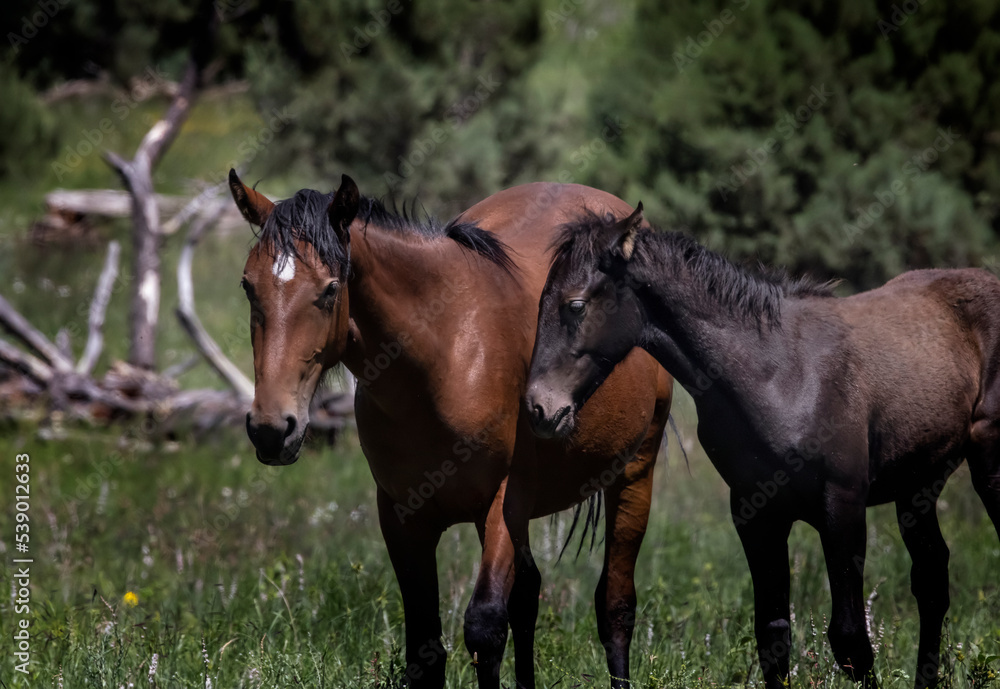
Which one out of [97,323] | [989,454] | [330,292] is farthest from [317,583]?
[97,323]

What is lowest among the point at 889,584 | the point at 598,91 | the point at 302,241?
the point at 889,584

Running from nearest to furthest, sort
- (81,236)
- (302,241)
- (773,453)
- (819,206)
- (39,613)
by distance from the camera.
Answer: (302,241) → (773,453) → (39,613) → (819,206) → (81,236)

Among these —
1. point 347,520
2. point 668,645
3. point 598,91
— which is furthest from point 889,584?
point 598,91

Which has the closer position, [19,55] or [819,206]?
[819,206]

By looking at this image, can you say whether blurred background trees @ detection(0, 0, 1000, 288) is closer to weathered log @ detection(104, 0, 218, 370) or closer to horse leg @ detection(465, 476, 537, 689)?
weathered log @ detection(104, 0, 218, 370)

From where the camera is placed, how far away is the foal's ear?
310 cm

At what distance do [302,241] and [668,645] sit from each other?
2797 mm

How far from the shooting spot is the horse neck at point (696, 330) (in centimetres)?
361

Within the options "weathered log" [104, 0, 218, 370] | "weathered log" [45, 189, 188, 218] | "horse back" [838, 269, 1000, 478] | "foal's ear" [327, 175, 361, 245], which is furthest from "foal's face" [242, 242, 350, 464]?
"weathered log" [45, 189, 188, 218]

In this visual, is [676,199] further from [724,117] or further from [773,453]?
[773,453]

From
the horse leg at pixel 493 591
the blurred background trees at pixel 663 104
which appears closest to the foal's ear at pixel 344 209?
the horse leg at pixel 493 591

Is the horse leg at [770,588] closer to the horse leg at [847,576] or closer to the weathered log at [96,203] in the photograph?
the horse leg at [847,576]

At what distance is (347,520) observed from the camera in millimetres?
7012

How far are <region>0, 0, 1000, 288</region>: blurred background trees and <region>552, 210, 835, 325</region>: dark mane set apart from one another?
244 inches
